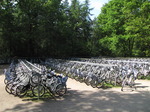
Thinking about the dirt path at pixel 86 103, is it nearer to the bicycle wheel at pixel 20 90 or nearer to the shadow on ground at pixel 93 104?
the shadow on ground at pixel 93 104

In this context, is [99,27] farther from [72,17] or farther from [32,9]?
[32,9]

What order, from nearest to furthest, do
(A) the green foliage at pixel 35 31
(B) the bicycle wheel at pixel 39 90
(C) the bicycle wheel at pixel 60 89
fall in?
(B) the bicycle wheel at pixel 39 90, (C) the bicycle wheel at pixel 60 89, (A) the green foliage at pixel 35 31

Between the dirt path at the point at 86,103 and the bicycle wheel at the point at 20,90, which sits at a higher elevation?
the bicycle wheel at the point at 20,90

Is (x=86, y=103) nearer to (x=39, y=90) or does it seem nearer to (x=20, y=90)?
(x=39, y=90)

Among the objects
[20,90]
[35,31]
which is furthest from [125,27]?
[20,90]

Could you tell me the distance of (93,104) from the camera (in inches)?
185

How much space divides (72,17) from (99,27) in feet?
19.2

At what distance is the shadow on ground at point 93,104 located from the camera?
4.27m

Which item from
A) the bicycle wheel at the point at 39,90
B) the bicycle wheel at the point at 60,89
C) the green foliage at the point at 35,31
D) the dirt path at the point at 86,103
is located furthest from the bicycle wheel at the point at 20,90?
the green foliage at the point at 35,31

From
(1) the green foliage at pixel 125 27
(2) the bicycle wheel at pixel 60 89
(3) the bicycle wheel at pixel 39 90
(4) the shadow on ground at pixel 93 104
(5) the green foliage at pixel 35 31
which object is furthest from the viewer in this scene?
(5) the green foliage at pixel 35 31

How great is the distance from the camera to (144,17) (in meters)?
20.1

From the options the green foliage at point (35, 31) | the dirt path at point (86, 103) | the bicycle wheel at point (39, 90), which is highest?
the green foliage at point (35, 31)

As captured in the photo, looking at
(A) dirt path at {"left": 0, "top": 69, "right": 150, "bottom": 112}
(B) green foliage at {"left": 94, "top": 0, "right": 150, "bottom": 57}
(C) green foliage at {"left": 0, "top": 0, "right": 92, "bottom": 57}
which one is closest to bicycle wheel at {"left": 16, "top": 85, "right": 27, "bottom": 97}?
(A) dirt path at {"left": 0, "top": 69, "right": 150, "bottom": 112}

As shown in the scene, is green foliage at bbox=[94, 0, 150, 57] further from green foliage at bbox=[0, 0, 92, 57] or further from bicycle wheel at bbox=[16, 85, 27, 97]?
bicycle wheel at bbox=[16, 85, 27, 97]
